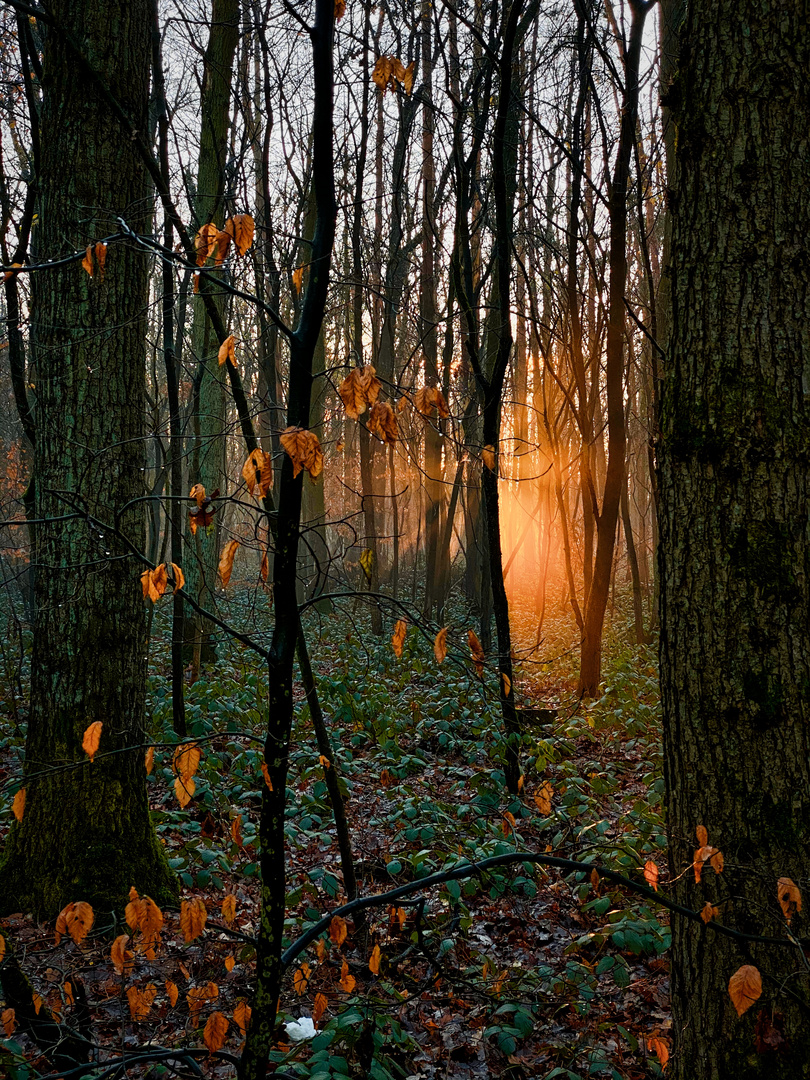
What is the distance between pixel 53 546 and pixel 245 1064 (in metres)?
2.61

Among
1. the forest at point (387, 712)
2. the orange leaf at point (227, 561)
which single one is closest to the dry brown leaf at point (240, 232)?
the forest at point (387, 712)

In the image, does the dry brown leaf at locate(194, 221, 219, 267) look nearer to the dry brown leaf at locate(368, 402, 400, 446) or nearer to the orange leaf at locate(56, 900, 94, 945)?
the dry brown leaf at locate(368, 402, 400, 446)

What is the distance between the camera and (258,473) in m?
1.62

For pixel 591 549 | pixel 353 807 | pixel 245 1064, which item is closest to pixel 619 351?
pixel 591 549

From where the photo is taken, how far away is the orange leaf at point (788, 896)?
1778 millimetres

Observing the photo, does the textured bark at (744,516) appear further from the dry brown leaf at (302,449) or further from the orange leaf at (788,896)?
the dry brown leaf at (302,449)

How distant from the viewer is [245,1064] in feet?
5.85

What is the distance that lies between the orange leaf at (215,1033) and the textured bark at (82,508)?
5.92 ft

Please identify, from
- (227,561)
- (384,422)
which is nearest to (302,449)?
(384,422)

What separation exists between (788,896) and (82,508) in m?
3.36

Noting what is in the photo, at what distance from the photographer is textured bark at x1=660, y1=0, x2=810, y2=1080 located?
1.95m

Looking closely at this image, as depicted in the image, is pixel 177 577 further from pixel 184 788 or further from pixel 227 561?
pixel 184 788

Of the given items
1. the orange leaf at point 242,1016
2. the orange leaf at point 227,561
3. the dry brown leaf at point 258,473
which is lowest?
the orange leaf at point 242,1016

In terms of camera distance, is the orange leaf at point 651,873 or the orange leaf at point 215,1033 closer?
the orange leaf at point 215,1033
